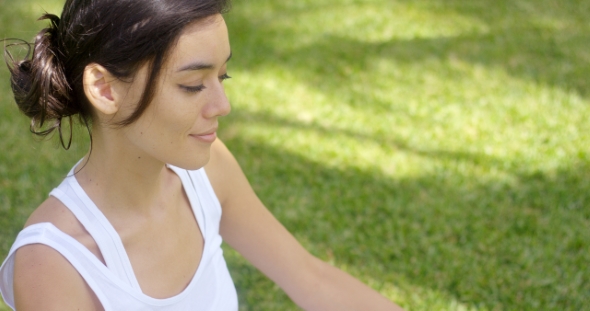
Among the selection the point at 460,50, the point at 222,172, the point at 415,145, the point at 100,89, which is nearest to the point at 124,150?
the point at 100,89

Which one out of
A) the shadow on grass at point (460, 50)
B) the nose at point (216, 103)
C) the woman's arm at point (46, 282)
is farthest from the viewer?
the shadow on grass at point (460, 50)

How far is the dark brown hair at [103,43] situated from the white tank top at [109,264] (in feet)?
0.77

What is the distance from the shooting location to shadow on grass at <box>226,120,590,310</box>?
3.03 meters

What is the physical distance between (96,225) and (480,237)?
2.30 meters

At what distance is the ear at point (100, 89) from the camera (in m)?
1.51

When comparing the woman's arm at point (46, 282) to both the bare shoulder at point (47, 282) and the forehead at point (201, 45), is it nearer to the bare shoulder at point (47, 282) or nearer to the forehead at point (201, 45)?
the bare shoulder at point (47, 282)

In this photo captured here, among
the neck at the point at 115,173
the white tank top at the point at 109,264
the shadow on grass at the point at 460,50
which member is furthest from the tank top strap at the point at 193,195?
the shadow on grass at the point at 460,50

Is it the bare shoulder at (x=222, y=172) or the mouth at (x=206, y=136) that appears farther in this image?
the bare shoulder at (x=222, y=172)

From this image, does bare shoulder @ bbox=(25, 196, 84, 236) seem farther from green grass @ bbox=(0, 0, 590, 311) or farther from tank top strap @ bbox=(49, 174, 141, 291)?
green grass @ bbox=(0, 0, 590, 311)

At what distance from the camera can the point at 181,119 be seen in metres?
1.55

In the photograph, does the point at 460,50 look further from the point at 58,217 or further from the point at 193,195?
the point at 58,217

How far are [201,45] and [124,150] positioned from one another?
0.36m

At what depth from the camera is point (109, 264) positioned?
1.57 meters

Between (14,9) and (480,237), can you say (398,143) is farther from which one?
(14,9)
